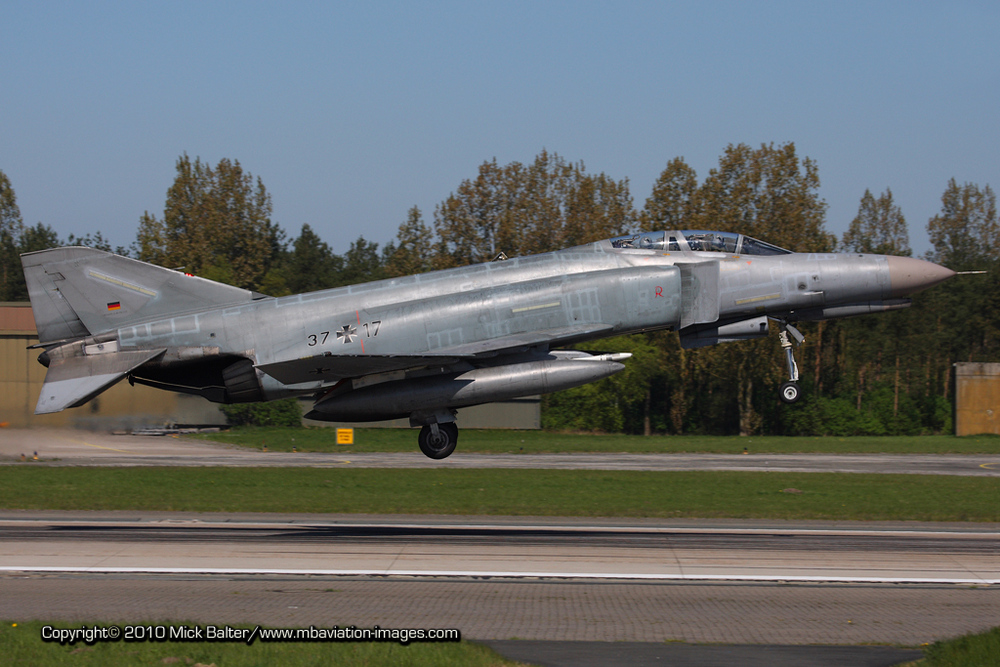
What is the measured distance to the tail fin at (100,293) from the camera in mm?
18609

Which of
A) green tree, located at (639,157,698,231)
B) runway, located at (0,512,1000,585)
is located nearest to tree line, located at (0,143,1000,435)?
green tree, located at (639,157,698,231)

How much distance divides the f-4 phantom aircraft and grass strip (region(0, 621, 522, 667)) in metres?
5.60

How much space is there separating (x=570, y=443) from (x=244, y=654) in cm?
3755

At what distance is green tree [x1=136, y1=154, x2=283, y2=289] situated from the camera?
70688mm

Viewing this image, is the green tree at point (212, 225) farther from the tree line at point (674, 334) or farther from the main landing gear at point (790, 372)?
the main landing gear at point (790, 372)

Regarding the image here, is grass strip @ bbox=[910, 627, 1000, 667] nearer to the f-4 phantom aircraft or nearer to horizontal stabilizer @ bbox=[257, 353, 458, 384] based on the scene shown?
the f-4 phantom aircraft

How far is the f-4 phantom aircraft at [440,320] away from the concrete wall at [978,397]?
42819 mm

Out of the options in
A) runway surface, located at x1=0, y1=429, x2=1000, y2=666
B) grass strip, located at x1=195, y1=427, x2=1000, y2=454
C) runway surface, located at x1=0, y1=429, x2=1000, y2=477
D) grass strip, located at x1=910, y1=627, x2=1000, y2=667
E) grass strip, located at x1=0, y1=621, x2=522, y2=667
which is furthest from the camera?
grass strip, located at x1=195, y1=427, x2=1000, y2=454

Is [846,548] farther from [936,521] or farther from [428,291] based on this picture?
[428,291]

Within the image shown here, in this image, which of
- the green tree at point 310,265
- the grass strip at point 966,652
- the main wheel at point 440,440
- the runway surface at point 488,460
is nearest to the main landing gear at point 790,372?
the grass strip at point 966,652

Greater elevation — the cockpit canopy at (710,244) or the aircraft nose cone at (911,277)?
the cockpit canopy at (710,244)

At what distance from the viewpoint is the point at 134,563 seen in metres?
19.3

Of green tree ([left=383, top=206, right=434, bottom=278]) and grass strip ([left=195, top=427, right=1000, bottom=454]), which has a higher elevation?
green tree ([left=383, top=206, right=434, bottom=278])

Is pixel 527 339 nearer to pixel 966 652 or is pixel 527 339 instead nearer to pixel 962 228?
pixel 966 652
